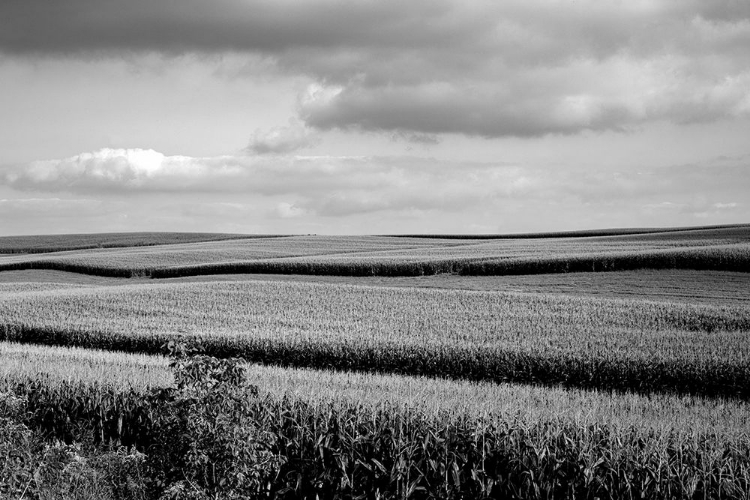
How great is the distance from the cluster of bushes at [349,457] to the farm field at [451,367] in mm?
40

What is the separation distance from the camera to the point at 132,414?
1108 centimetres

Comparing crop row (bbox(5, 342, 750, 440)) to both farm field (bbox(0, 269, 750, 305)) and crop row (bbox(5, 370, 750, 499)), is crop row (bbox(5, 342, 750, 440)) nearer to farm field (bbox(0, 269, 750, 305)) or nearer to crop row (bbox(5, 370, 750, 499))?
crop row (bbox(5, 370, 750, 499))

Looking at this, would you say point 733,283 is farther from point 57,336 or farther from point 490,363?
point 57,336

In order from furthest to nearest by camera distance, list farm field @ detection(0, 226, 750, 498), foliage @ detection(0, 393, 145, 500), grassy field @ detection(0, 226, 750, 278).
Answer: grassy field @ detection(0, 226, 750, 278) < foliage @ detection(0, 393, 145, 500) < farm field @ detection(0, 226, 750, 498)

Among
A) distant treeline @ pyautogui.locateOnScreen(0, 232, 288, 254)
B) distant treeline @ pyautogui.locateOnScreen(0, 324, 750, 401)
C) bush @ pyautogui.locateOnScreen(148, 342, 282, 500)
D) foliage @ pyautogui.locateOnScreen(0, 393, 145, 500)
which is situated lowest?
distant treeline @ pyautogui.locateOnScreen(0, 324, 750, 401)

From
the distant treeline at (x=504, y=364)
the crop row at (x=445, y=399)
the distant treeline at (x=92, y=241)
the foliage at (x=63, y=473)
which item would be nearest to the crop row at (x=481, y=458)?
the crop row at (x=445, y=399)

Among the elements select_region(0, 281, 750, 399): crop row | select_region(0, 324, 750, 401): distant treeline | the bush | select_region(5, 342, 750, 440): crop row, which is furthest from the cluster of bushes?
select_region(0, 281, 750, 399): crop row

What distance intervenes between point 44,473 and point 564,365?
13.1 meters

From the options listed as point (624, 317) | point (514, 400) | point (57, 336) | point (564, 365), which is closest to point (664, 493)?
point (514, 400)

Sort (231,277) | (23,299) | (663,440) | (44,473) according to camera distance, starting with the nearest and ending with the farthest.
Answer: (663,440) < (44,473) < (23,299) < (231,277)

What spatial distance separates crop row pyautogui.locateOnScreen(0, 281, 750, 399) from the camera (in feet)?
59.7

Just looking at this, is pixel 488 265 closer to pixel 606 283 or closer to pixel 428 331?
pixel 606 283

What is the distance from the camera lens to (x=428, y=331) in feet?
75.8

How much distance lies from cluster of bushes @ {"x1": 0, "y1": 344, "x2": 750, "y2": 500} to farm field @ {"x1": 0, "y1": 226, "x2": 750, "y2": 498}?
0.04 m
